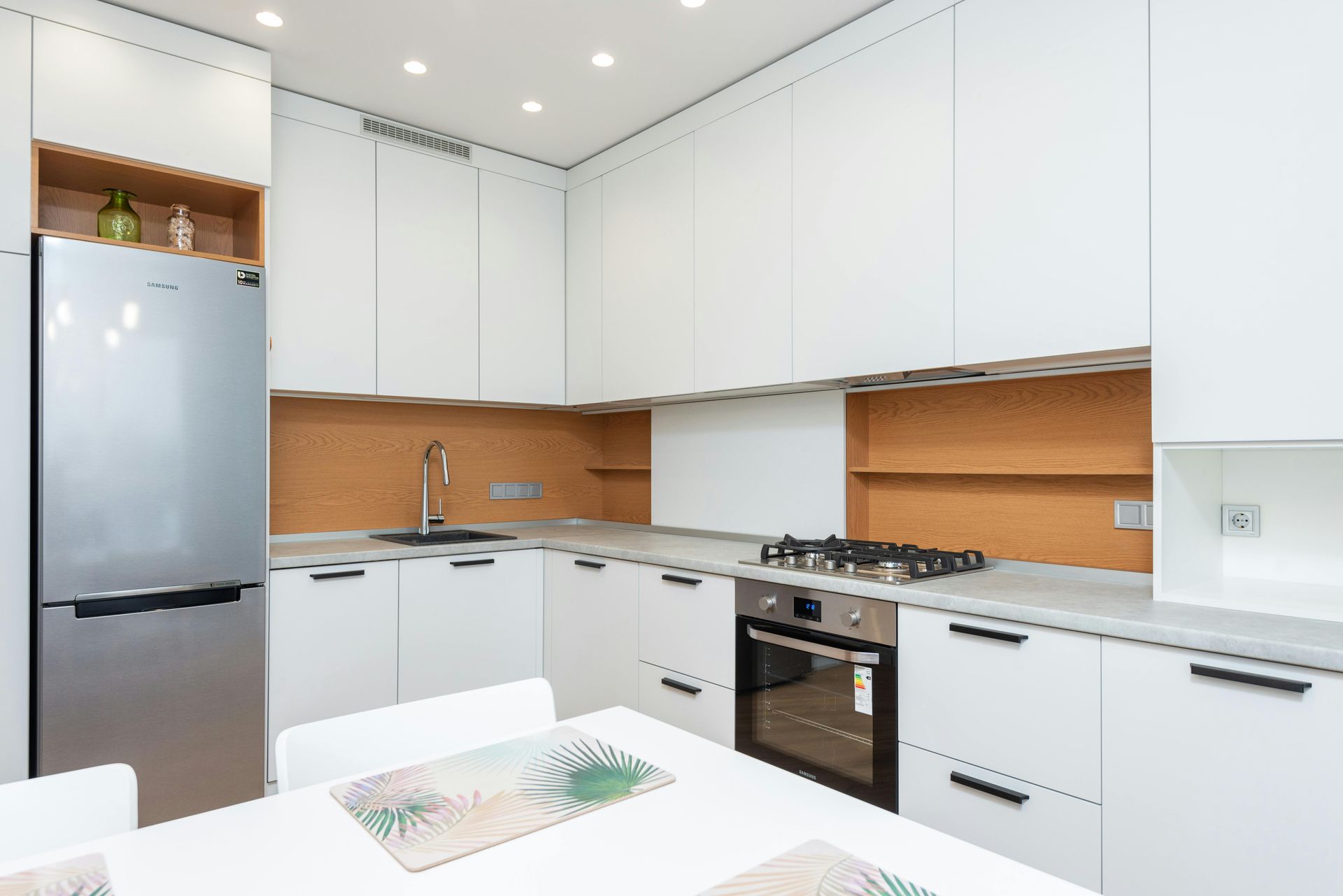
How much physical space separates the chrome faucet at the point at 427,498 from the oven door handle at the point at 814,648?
168 cm

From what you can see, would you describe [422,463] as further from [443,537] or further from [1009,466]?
[1009,466]

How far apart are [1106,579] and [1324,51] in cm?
137

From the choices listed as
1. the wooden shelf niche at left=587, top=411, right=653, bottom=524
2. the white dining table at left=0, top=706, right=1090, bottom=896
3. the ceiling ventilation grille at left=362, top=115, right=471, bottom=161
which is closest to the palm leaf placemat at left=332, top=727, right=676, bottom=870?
the white dining table at left=0, top=706, right=1090, bottom=896

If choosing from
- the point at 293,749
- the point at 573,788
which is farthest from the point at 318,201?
the point at 573,788

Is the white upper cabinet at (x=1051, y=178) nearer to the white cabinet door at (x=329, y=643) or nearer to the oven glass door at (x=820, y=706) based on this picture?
the oven glass door at (x=820, y=706)

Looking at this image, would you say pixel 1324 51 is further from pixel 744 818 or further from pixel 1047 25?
pixel 744 818

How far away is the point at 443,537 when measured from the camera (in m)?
3.48

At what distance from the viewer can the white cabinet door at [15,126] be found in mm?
2193

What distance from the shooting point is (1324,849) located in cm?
135

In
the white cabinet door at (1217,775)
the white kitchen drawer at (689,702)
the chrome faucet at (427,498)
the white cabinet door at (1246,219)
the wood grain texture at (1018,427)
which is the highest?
the white cabinet door at (1246,219)

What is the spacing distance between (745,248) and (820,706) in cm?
164

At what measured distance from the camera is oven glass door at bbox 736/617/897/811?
2041 mm

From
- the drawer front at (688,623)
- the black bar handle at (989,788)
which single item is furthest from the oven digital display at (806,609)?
the black bar handle at (989,788)

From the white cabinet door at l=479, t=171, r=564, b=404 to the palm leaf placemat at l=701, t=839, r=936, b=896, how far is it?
2913mm
